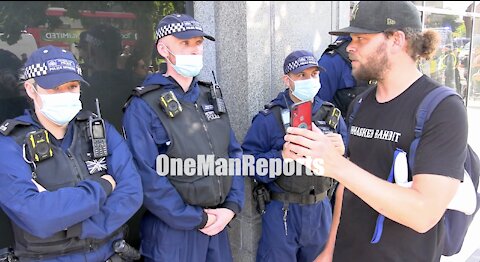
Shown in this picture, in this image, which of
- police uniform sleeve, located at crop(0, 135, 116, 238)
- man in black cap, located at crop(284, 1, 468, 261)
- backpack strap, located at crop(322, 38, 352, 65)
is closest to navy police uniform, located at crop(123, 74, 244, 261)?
police uniform sleeve, located at crop(0, 135, 116, 238)

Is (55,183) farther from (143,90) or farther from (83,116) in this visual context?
(143,90)

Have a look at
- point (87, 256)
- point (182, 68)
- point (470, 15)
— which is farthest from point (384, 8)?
point (470, 15)

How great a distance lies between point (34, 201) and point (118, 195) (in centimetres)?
42

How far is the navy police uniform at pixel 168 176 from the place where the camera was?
94.0 inches

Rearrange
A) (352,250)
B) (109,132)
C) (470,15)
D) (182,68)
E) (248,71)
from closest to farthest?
(352,250) < (109,132) < (182,68) < (248,71) < (470,15)

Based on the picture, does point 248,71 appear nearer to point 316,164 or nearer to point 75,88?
point 75,88

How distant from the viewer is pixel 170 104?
8.14 ft

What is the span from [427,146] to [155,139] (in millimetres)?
1587

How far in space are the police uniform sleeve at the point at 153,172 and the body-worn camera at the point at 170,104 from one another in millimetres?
84

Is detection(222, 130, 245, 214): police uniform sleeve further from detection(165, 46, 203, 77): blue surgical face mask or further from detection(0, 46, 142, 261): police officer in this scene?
detection(0, 46, 142, 261): police officer

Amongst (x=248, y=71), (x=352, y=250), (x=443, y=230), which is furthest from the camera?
(x=248, y=71)

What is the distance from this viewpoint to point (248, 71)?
10.7 feet

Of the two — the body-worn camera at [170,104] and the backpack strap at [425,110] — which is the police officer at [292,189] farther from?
the backpack strap at [425,110]

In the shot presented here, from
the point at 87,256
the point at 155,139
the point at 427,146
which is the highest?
the point at 427,146
